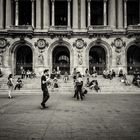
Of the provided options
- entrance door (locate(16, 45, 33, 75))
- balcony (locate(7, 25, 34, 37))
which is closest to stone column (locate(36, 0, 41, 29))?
balcony (locate(7, 25, 34, 37))

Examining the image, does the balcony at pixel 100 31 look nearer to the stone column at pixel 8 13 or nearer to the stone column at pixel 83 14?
the stone column at pixel 83 14

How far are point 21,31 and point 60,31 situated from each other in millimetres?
5632

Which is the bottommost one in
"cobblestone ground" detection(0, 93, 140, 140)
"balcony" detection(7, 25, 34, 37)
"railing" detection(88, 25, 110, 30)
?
"cobblestone ground" detection(0, 93, 140, 140)

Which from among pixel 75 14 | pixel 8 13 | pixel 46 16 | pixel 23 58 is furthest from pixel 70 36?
pixel 8 13

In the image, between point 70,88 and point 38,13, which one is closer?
point 70,88

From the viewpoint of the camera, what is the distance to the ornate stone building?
29500mm

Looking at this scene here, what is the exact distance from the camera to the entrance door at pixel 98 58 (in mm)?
30766

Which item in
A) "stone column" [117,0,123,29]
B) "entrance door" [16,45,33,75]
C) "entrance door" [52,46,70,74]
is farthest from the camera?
"entrance door" [52,46,70,74]

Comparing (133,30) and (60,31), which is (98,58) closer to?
(133,30)

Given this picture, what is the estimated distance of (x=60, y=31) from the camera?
29422 mm

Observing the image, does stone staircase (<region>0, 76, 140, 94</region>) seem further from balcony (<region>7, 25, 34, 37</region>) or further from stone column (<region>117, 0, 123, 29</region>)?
stone column (<region>117, 0, 123, 29</region>)

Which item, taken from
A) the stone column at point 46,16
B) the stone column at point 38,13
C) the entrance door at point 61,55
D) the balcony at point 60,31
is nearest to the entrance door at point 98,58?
the entrance door at point 61,55

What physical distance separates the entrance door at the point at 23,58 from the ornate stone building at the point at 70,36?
0.49 ft

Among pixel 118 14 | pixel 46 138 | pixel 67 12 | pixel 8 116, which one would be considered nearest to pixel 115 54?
pixel 118 14
